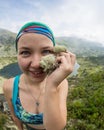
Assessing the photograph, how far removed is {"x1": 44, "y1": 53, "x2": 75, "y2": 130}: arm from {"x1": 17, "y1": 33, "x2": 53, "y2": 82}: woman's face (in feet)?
1.26

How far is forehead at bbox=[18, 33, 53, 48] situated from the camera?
2729 mm

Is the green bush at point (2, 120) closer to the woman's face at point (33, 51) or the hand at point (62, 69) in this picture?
the woman's face at point (33, 51)

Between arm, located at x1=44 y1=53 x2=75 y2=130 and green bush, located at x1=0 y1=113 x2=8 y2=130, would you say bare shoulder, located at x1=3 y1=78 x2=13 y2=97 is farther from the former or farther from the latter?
green bush, located at x1=0 y1=113 x2=8 y2=130

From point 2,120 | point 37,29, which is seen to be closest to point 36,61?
point 37,29

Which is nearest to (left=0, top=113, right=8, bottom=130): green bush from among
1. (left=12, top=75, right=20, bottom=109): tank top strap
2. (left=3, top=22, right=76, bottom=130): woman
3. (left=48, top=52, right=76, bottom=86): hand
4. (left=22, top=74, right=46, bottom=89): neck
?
(left=3, top=22, right=76, bottom=130): woman

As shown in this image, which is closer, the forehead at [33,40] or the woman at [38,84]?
the woman at [38,84]

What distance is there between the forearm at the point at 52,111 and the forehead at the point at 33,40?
59cm

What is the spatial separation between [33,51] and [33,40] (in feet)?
0.36

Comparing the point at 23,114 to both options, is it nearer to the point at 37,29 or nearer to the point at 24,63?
the point at 24,63

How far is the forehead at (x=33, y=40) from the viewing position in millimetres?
2729

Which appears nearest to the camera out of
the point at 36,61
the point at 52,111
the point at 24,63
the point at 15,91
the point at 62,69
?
the point at 62,69

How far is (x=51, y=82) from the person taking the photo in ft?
7.57

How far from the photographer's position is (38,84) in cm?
319

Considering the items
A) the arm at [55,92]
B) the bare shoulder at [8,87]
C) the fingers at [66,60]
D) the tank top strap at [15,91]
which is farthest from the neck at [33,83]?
the fingers at [66,60]
